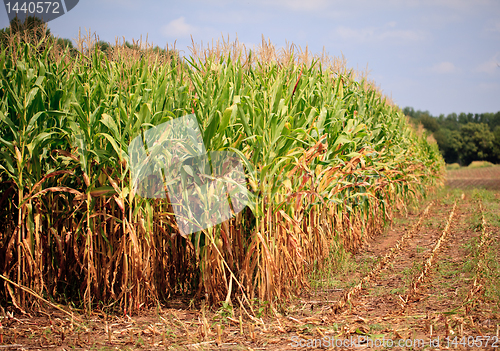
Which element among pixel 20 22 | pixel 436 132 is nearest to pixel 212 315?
pixel 20 22

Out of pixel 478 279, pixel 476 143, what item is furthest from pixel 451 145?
pixel 478 279

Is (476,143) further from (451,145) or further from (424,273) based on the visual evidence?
(424,273)

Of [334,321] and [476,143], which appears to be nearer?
[334,321]

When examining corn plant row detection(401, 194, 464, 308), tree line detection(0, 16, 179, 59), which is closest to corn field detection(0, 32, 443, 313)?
tree line detection(0, 16, 179, 59)

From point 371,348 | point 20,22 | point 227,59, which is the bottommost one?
point 371,348

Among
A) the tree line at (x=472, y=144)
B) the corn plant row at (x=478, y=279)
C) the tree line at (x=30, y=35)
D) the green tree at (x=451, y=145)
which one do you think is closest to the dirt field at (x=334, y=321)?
the corn plant row at (x=478, y=279)

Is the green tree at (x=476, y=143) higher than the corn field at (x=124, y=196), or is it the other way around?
the green tree at (x=476, y=143)

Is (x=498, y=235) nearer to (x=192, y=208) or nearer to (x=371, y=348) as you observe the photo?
(x=371, y=348)

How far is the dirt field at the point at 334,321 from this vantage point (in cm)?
268

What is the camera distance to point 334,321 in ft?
9.98

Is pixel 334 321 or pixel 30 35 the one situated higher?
pixel 30 35

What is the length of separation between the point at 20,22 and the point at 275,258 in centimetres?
367

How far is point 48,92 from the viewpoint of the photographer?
3.41 m

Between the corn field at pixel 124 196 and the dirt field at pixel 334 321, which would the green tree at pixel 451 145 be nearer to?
the dirt field at pixel 334 321
